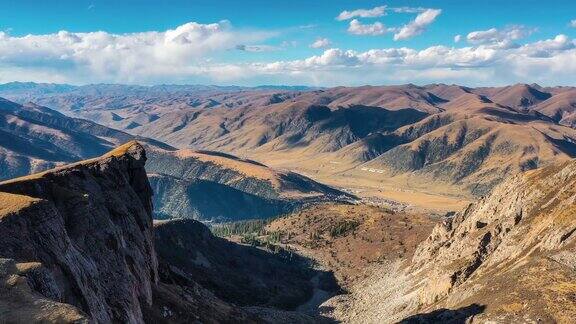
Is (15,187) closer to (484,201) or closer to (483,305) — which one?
(483,305)

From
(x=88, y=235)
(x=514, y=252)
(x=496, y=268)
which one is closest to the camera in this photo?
(x=88, y=235)

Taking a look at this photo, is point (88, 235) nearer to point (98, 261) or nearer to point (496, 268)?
point (98, 261)

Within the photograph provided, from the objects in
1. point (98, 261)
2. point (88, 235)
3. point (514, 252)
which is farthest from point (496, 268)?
point (88, 235)

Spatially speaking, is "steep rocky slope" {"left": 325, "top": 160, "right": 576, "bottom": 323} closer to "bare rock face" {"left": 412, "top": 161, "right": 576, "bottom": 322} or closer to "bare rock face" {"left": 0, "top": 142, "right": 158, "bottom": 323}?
"bare rock face" {"left": 412, "top": 161, "right": 576, "bottom": 322}

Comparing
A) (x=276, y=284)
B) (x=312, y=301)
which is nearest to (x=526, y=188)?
(x=312, y=301)

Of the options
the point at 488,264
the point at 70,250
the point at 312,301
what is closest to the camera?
the point at 70,250

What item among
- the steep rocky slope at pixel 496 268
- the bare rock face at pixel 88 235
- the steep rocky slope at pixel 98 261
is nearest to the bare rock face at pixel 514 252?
the steep rocky slope at pixel 496 268
